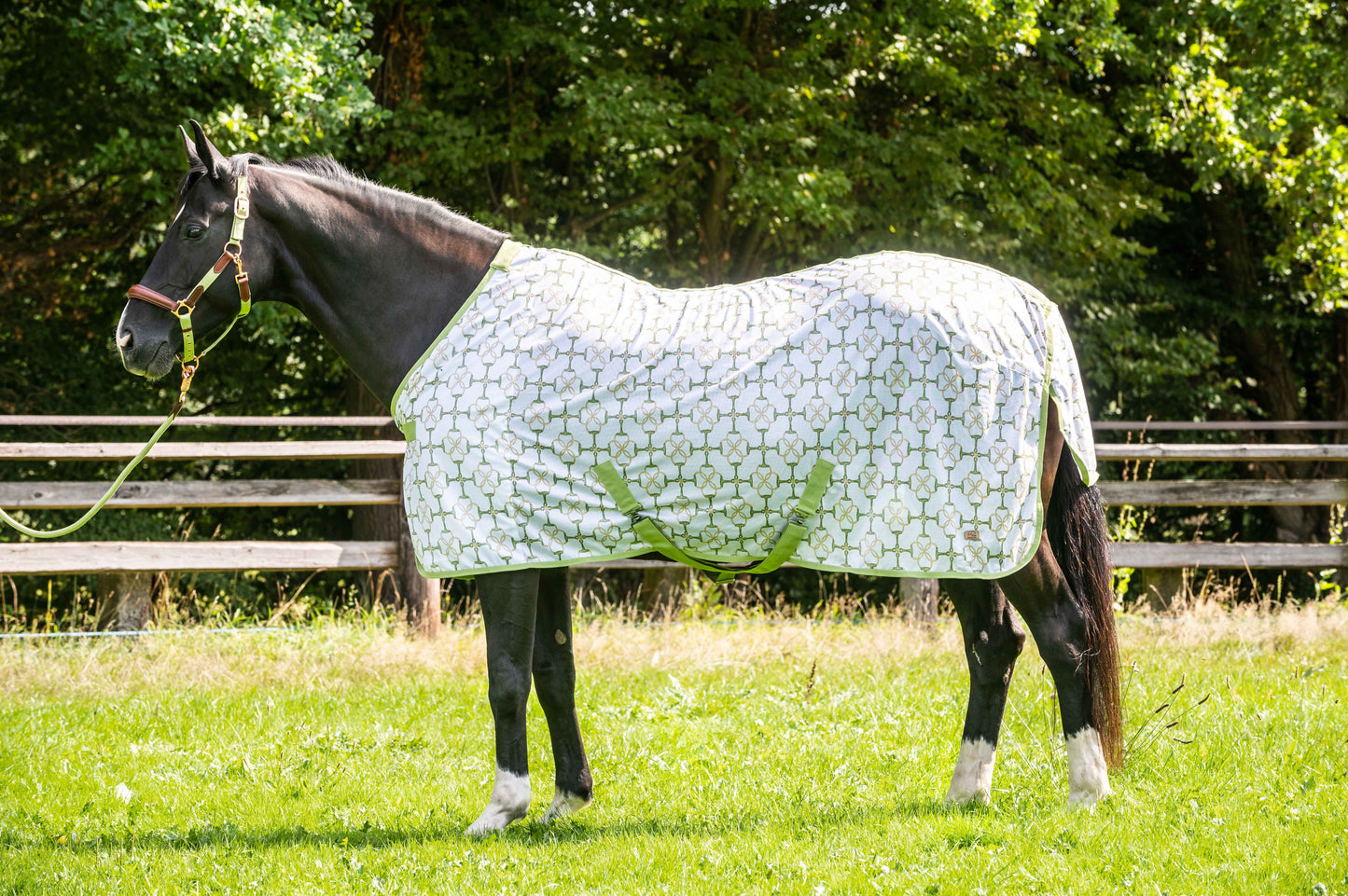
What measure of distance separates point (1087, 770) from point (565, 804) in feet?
6.20

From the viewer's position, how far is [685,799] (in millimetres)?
4246

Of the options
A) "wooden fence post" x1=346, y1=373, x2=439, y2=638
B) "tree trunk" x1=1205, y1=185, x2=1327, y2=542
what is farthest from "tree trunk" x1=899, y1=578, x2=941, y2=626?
"tree trunk" x1=1205, y1=185, x2=1327, y2=542

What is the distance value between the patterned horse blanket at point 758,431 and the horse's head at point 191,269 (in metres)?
0.81

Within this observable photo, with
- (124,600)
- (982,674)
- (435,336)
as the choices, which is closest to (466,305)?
(435,336)

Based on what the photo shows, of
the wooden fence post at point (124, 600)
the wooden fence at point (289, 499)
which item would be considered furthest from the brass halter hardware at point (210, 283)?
the wooden fence post at point (124, 600)

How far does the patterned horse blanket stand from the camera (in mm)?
3654

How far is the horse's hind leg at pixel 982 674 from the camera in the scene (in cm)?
406

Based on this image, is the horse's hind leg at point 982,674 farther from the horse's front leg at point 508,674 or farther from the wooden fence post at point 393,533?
the wooden fence post at point 393,533

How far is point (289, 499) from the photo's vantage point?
7.48 metres

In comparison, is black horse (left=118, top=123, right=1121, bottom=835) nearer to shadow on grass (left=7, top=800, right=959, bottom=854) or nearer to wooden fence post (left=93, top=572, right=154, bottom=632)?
shadow on grass (left=7, top=800, right=959, bottom=854)

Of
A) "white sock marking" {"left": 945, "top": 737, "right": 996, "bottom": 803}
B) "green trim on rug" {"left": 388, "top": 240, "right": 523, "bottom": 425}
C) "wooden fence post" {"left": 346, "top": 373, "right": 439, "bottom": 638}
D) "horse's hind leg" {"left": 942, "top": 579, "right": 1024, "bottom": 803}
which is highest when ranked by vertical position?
"green trim on rug" {"left": 388, "top": 240, "right": 523, "bottom": 425}

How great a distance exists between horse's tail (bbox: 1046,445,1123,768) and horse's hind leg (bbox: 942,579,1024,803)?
31 cm

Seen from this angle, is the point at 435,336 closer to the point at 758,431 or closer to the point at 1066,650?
the point at 758,431

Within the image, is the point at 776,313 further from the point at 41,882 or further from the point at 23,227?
the point at 23,227
